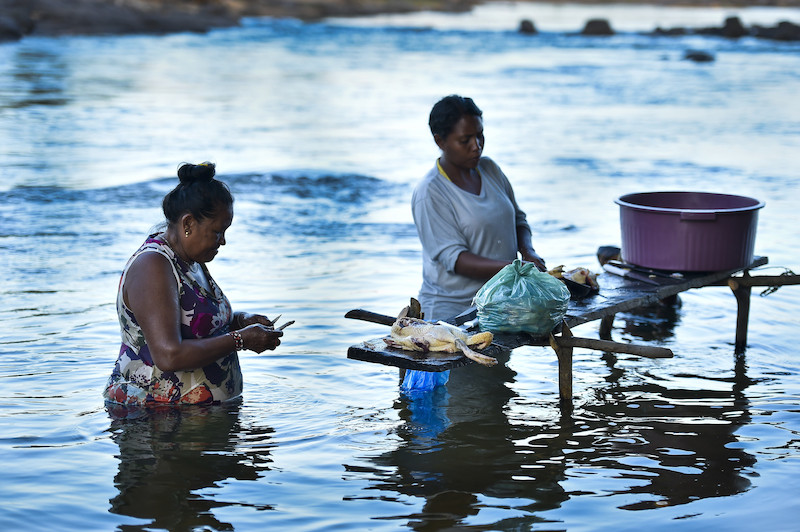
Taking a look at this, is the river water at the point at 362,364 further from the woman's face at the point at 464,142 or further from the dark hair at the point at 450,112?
the dark hair at the point at 450,112

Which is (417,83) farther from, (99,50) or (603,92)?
(99,50)

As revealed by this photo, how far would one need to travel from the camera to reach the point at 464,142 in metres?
4.90

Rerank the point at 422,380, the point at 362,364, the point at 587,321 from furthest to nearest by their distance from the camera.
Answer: the point at 362,364 → the point at 422,380 → the point at 587,321

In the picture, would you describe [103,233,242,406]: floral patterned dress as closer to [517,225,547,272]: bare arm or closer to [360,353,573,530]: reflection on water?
[360,353,573,530]: reflection on water


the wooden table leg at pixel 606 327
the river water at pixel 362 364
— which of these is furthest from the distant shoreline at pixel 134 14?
the wooden table leg at pixel 606 327

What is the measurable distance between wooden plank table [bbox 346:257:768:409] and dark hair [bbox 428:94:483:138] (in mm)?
985

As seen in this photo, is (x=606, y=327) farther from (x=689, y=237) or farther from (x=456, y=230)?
(x=456, y=230)

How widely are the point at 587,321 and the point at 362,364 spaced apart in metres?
1.79

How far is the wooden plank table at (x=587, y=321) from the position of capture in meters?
3.94

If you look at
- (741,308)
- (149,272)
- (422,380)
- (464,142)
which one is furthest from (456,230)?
Result: (741,308)

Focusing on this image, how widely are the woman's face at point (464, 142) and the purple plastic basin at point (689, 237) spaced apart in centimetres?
100

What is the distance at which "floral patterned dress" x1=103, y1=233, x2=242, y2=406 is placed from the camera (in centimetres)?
385

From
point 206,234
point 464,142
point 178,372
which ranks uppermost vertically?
point 464,142

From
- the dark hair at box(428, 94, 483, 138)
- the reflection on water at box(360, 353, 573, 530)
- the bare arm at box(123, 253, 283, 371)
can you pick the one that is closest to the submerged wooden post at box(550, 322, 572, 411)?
the reflection on water at box(360, 353, 573, 530)
